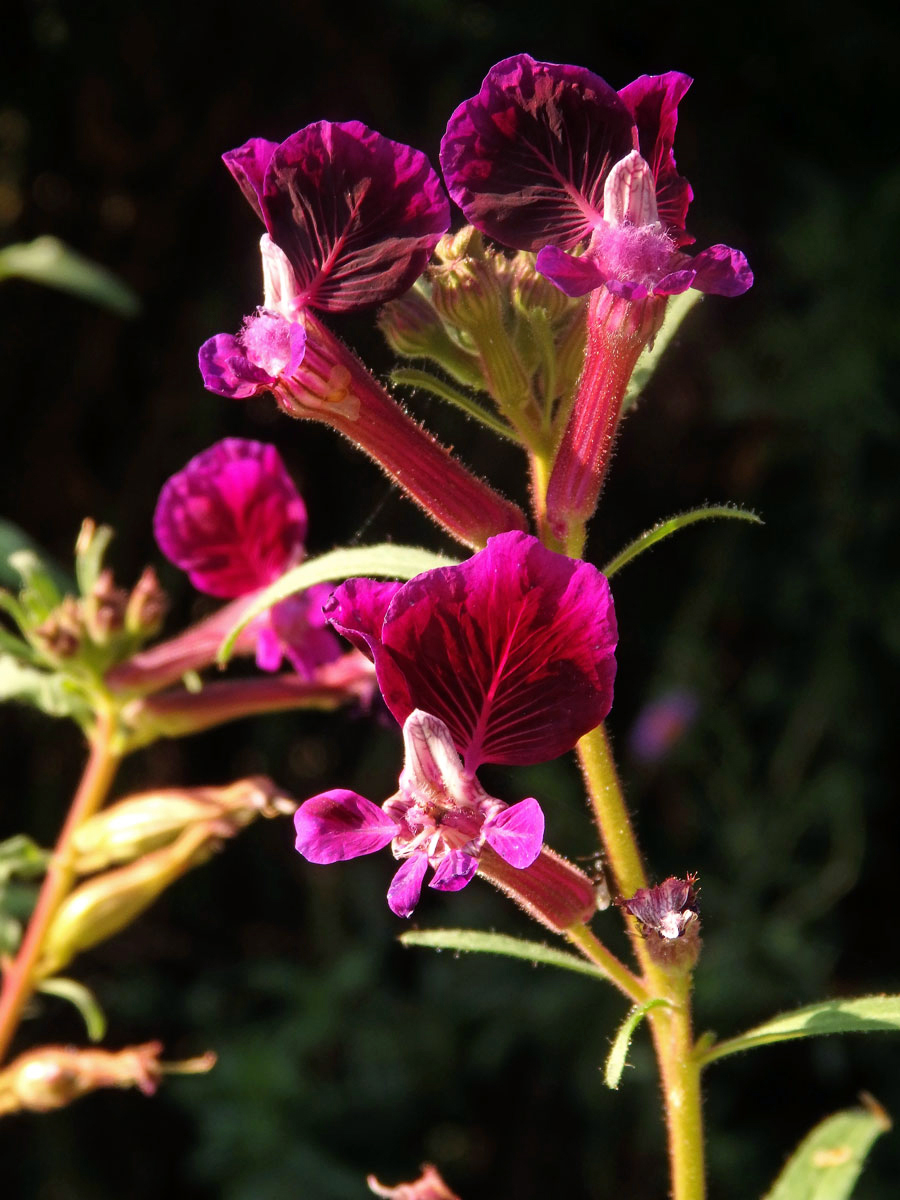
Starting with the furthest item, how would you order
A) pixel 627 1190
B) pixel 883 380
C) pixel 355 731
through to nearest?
pixel 355 731, pixel 627 1190, pixel 883 380

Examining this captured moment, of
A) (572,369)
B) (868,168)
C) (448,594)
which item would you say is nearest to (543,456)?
(572,369)

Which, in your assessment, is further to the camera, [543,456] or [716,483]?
[716,483]

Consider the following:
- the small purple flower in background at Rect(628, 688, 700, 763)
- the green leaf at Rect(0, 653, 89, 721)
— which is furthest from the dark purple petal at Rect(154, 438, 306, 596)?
the small purple flower in background at Rect(628, 688, 700, 763)

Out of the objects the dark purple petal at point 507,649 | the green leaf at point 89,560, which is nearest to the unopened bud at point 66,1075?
the green leaf at point 89,560

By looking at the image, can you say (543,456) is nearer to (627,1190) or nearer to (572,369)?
(572,369)

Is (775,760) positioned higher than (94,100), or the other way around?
(94,100)

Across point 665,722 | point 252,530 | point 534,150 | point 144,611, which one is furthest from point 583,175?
point 665,722

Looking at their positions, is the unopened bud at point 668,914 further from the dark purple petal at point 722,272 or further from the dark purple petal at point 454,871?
the dark purple petal at point 722,272

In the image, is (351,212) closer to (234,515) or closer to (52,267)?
(234,515)
